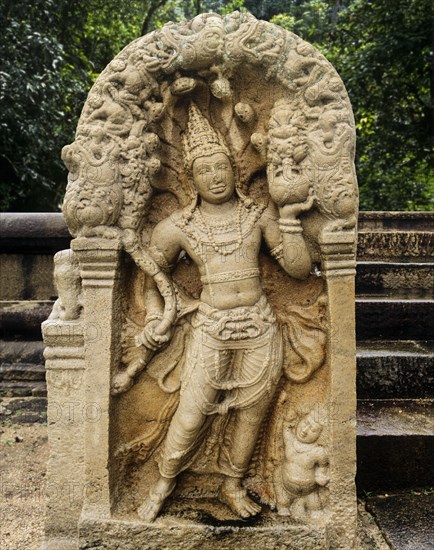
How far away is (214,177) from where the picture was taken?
8.05 feet

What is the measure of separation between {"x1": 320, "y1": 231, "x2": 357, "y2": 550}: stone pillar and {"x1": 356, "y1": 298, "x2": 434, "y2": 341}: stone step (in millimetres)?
1702

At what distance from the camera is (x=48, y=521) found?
2607 mm

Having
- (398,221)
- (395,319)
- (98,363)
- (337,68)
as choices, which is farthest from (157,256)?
(337,68)

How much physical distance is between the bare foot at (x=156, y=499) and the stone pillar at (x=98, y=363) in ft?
0.58

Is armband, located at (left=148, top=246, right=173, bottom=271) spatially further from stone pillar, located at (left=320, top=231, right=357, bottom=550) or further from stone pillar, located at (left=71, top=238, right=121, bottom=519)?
stone pillar, located at (left=320, top=231, right=357, bottom=550)

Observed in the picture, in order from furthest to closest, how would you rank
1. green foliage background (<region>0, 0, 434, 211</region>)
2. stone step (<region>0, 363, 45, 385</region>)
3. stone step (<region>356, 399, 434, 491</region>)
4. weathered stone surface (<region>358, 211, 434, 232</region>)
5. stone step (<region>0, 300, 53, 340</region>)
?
green foliage background (<region>0, 0, 434, 211</region>)
weathered stone surface (<region>358, 211, 434, 232</region>)
stone step (<region>0, 300, 53, 340</region>)
stone step (<region>0, 363, 45, 385</region>)
stone step (<region>356, 399, 434, 491</region>)

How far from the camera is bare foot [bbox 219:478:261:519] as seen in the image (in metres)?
2.52

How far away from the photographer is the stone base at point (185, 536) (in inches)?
95.0

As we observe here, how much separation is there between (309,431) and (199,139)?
153 cm

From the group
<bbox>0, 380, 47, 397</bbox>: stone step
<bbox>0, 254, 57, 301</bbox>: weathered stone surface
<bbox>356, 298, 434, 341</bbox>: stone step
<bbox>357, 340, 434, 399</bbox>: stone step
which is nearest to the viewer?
<bbox>357, 340, 434, 399</bbox>: stone step

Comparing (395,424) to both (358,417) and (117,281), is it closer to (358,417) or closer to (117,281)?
(358,417)

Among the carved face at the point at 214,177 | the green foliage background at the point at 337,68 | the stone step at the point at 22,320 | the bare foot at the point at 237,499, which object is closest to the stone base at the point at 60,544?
the bare foot at the point at 237,499

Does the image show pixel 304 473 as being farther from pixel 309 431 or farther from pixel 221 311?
pixel 221 311

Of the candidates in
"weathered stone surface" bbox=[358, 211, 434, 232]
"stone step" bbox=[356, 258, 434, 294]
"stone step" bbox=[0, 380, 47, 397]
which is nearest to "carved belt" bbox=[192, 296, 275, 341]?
"stone step" bbox=[356, 258, 434, 294]
